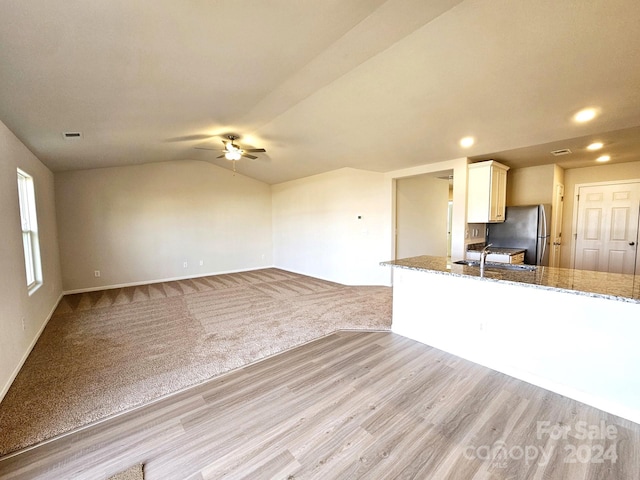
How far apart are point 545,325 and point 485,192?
2.65 meters

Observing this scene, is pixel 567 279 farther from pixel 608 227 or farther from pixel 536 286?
pixel 608 227

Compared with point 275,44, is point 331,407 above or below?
below

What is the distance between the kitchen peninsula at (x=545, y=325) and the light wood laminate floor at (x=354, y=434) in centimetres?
16

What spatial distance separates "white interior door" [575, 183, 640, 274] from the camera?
4500 mm

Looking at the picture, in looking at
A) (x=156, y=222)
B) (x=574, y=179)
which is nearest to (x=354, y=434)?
(x=574, y=179)

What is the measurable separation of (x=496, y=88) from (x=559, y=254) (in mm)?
4163

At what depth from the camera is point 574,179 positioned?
5031 mm

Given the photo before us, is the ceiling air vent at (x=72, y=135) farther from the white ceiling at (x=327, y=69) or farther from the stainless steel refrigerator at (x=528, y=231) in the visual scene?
the stainless steel refrigerator at (x=528, y=231)

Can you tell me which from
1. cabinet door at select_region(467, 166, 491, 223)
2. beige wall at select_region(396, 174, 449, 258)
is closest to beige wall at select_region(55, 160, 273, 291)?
beige wall at select_region(396, 174, 449, 258)

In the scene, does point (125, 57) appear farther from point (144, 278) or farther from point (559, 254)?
point (559, 254)

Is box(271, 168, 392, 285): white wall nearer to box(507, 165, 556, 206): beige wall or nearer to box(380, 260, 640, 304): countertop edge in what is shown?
box(507, 165, 556, 206): beige wall

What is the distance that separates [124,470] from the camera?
1.56 meters

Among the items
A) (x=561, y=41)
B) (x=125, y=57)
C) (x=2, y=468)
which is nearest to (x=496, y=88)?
(x=561, y=41)

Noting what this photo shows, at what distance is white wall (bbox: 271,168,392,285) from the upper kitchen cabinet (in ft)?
5.06
